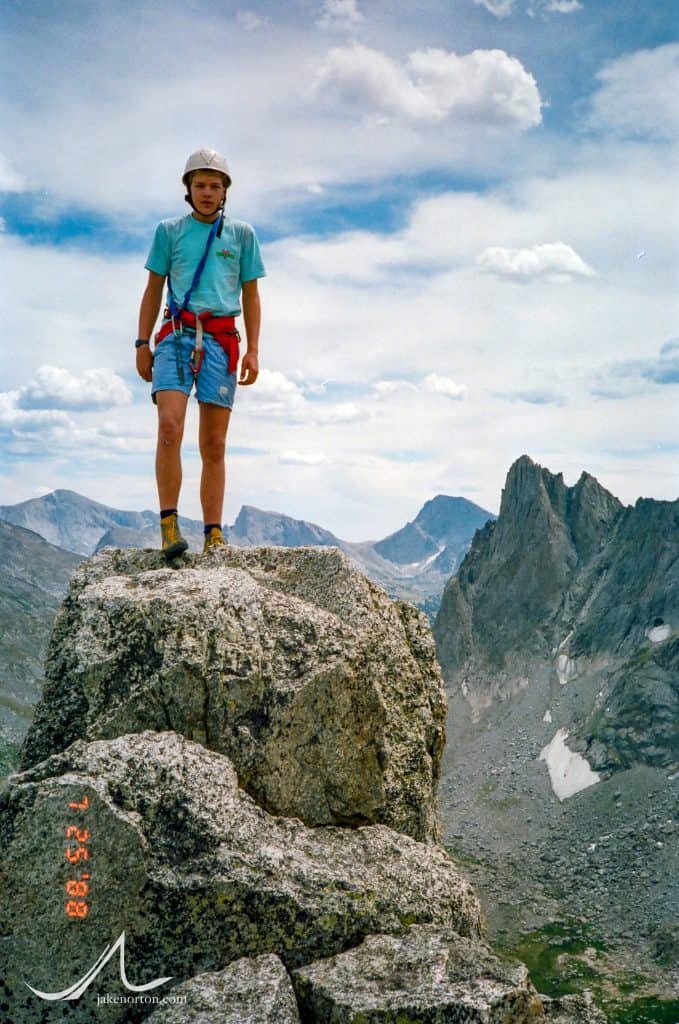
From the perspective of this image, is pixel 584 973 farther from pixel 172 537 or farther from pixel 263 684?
pixel 263 684

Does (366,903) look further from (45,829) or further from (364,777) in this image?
→ (45,829)

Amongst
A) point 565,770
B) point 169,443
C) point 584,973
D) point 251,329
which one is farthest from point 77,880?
point 565,770

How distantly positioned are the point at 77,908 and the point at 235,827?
1.56 metres

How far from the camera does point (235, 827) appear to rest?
806cm

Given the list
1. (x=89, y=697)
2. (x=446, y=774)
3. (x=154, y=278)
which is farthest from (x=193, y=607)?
(x=446, y=774)

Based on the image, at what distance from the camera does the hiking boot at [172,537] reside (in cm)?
1192

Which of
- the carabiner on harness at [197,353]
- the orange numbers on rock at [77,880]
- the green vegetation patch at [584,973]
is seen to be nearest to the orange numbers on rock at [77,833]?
the orange numbers on rock at [77,880]

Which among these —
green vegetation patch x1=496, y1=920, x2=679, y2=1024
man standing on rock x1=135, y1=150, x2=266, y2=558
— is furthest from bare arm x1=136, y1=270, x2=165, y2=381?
green vegetation patch x1=496, y1=920, x2=679, y2=1024

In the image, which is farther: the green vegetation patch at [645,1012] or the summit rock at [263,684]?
the green vegetation patch at [645,1012]

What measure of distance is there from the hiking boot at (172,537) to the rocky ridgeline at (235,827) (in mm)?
1164

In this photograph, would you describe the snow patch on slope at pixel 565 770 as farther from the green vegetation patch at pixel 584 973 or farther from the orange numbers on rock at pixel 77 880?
the orange numbers on rock at pixel 77 880

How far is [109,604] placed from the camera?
9750mm

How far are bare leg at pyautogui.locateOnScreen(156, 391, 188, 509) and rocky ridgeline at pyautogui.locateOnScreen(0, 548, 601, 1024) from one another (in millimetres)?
1785

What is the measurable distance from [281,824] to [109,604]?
3212 millimetres
